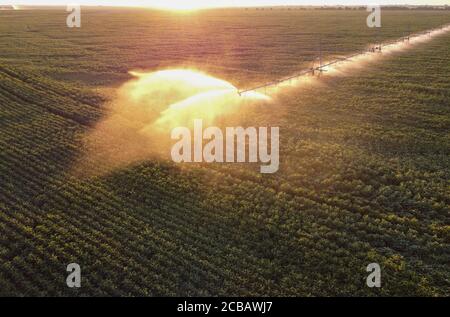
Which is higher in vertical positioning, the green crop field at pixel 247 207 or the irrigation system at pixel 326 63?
the irrigation system at pixel 326 63

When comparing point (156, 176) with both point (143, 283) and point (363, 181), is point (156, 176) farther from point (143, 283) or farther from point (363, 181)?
point (363, 181)

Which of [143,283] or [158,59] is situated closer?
[143,283]

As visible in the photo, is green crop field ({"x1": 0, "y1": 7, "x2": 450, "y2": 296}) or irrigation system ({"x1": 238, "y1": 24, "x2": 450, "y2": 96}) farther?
irrigation system ({"x1": 238, "y1": 24, "x2": 450, "y2": 96})

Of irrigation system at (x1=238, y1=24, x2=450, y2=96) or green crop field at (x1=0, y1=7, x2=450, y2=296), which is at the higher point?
irrigation system at (x1=238, y1=24, x2=450, y2=96)

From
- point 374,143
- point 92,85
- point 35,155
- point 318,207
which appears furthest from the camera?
point 92,85

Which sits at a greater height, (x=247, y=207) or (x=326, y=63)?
(x=326, y=63)

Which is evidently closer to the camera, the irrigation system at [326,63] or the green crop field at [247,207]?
the green crop field at [247,207]

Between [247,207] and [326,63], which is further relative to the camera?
[326,63]
